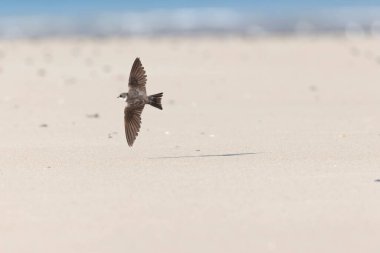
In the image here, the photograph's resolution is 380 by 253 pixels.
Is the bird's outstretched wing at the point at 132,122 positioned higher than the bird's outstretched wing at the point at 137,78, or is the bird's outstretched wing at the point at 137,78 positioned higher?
the bird's outstretched wing at the point at 137,78

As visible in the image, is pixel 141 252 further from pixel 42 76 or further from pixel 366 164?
pixel 42 76

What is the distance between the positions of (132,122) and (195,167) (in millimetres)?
831

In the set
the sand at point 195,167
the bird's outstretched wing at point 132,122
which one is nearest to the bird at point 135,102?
the bird's outstretched wing at point 132,122

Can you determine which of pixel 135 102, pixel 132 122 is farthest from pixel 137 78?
pixel 132 122

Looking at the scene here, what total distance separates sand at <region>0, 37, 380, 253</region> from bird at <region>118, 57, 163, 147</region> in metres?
0.21

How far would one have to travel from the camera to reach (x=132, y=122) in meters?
7.09

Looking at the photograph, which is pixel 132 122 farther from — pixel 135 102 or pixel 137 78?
pixel 137 78

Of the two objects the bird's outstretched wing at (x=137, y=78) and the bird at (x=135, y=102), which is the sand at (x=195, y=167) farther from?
the bird's outstretched wing at (x=137, y=78)

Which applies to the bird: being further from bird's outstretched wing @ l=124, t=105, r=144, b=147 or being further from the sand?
the sand

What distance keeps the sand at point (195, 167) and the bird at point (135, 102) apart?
0.21 metres

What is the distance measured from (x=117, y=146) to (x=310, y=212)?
282 cm

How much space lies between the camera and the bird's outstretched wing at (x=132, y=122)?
278 inches

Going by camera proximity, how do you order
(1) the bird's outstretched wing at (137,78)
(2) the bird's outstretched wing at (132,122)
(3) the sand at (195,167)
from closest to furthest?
(3) the sand at (195,167) < (2) the bird's outstretched wing at (132,122) < (1) the bird's outstretched wing at (137,78)

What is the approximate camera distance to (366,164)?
21.3ft
